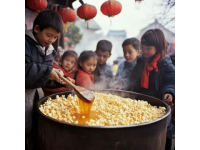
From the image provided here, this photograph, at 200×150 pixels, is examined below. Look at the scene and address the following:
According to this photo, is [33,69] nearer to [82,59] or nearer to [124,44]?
[82,59]

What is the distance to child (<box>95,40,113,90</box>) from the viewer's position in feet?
13.3

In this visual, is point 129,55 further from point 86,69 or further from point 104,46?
point 86,69

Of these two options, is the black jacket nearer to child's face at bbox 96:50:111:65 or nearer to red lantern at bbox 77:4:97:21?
red lantern at bbox 77:4:97:21

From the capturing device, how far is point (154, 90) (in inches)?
135

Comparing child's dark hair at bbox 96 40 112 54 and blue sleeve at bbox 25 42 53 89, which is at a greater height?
child's dark hair at bbox 96 40 112 54

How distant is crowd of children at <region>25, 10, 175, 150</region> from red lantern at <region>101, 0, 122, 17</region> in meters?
0.63

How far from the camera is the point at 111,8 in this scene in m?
3.47

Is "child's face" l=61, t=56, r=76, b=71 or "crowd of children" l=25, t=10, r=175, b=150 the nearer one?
"crowd of children" l=25, t=10, r=175, b=150

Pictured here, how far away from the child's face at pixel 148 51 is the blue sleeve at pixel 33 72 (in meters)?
1.92

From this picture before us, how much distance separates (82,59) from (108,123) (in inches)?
81.6

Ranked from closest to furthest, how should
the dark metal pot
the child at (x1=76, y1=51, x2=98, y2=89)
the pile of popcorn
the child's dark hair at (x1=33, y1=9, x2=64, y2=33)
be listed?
1. the dark metal pot
2. the pile of popcorn
3. the child's dark hair at (x1=33, y1=9, x2=64, y2=33)
4. the child at (x1=76, y1=51, x2=98, y2=89)

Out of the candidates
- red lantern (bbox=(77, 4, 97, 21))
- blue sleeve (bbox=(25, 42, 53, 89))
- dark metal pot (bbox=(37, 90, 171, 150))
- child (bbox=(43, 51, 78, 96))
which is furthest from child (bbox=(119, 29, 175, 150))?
blue sleeve (bbox=(25, 42, 53, 89))

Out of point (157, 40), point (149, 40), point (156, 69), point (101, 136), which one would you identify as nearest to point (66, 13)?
point (149, 40)
